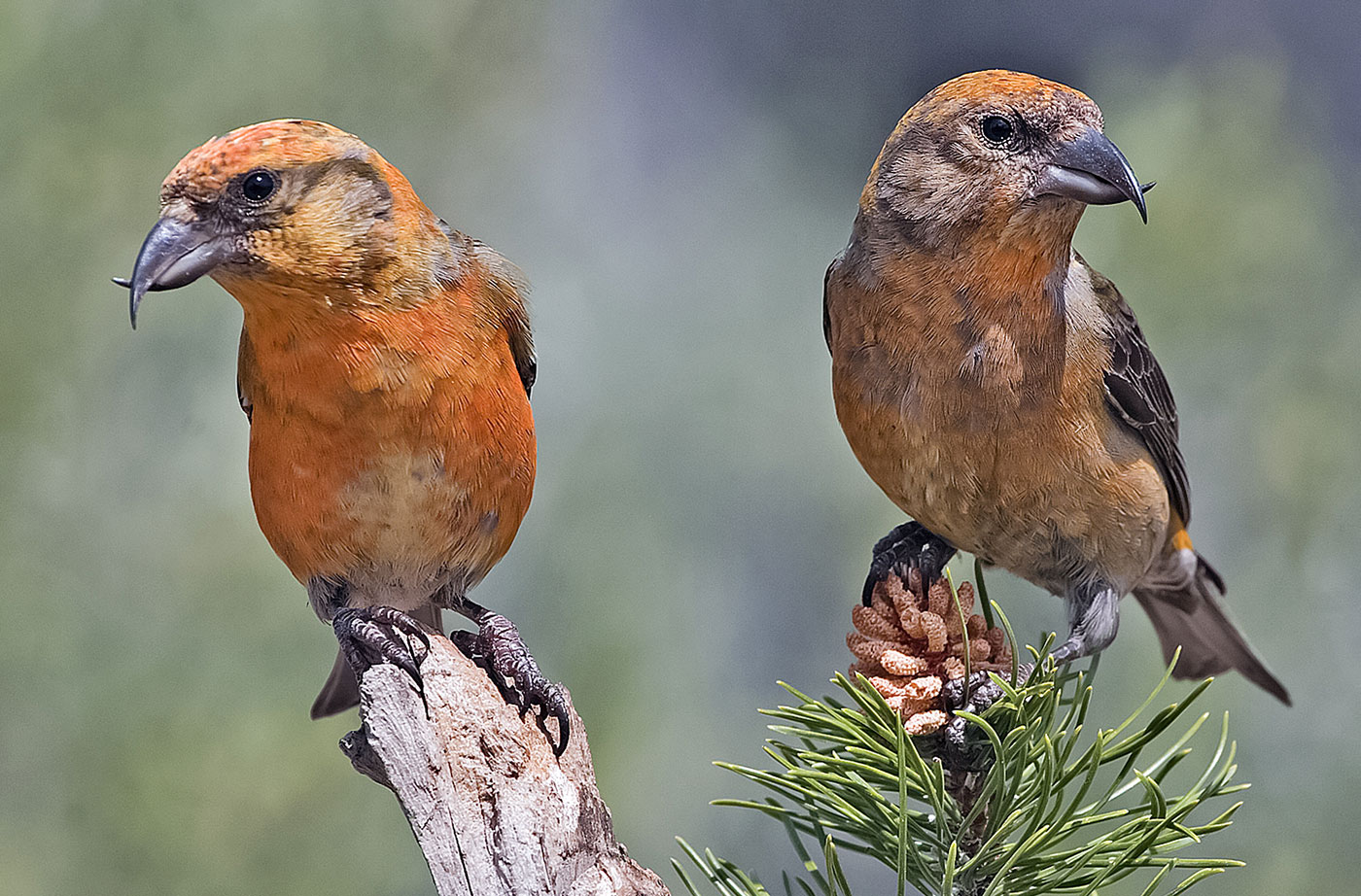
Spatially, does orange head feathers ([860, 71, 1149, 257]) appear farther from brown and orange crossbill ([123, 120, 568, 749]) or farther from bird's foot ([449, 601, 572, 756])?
bird's foot ([449, 601, 572, 756])

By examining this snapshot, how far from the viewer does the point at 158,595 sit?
2.13 meters

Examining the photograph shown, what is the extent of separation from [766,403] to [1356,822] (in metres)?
1.31

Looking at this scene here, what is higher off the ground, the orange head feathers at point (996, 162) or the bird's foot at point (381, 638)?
the orange head feathers at point (996, 162)

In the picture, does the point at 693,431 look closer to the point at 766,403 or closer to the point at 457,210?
the point at 766,403

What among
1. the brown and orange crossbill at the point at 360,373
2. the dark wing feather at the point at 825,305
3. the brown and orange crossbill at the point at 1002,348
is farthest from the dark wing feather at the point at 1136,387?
the brown and orange crossbill at the point at 360,373

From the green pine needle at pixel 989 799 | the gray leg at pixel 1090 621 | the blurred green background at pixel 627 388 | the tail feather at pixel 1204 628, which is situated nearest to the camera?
the green pine needle at pixel 989 799

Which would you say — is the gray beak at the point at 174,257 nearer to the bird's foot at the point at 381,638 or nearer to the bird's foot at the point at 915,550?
the bird's foot at the point at 381,638

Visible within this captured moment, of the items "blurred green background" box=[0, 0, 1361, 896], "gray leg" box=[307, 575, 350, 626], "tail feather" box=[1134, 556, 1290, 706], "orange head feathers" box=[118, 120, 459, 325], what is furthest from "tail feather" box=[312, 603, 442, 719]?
"tail feather" box=[1134, 556, 1290, 706]

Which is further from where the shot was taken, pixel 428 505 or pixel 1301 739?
pixel 1301 739

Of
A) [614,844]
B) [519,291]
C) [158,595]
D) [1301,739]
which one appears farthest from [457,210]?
[1301,739]

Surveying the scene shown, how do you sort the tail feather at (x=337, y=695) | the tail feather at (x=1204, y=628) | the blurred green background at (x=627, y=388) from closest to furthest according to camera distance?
the tail feather at (x=337, y=695)
the tail feather at (x=1204, y=628)
the blurred green background at (x=627, y=388)

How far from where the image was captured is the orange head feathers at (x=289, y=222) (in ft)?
3.36

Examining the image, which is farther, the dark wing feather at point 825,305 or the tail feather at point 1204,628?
the tail feather at point 1204,628

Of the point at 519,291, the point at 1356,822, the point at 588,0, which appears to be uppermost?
the point at 588,0
